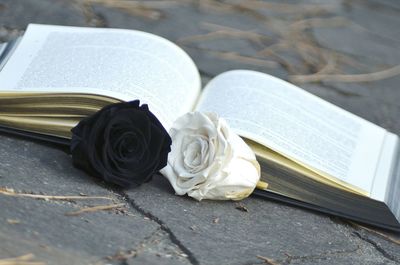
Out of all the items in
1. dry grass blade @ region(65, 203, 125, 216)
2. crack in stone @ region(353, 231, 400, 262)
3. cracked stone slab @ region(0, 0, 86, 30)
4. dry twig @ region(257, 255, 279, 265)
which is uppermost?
cracked stone slab @ region(0, 0, 86, 30)

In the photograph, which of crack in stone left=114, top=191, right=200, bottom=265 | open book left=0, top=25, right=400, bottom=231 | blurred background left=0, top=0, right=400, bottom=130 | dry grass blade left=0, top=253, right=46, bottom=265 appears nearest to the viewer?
dry grass blade left=0, top=253, right=46, bottom=265

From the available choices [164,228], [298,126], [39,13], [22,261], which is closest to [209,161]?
[164,228]

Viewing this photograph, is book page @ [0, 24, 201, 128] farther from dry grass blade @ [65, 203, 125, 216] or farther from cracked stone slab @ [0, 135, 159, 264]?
dry grass blade @ [65, 203, 125, 216]

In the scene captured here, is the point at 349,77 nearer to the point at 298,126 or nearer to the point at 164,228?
the point at 298,126

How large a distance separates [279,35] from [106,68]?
1.14 metres

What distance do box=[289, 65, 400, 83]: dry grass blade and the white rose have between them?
0.96 meters

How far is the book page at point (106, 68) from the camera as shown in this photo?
190 centimetres

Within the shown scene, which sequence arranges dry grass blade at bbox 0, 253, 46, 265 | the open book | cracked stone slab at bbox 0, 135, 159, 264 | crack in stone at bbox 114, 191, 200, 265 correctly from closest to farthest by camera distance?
dry grass blade at bbox 0, 253, 46, 265
cracked stone slab at bbox 0, 135, 159, 264
crack in stone at bbox 114, 191, 200, 265
the open book

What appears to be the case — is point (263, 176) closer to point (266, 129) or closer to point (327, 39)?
point (266, 129)

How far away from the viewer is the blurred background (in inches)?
108

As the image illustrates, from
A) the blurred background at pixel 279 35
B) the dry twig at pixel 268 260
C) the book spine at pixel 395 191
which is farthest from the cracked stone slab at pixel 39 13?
the dry twig at pixel 268 260

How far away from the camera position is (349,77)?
9.21ft

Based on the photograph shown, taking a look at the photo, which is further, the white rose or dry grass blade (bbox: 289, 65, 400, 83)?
dry grass blade (bbox: 289, 65, 400, 83)

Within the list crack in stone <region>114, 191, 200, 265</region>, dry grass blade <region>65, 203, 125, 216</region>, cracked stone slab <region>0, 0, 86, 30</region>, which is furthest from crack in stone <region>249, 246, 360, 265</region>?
cracked stone slab <region>0, 0, 86, 30</region>
